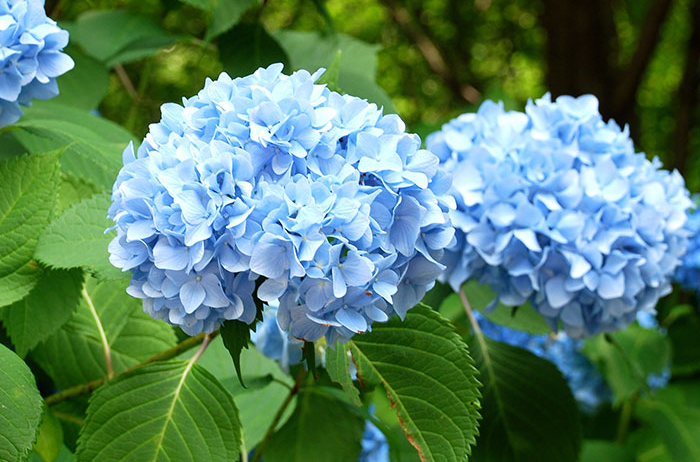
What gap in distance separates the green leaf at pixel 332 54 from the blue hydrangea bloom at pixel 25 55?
0.69 meters

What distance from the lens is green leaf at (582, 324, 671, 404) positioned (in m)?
1.92

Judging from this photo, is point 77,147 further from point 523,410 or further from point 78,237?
point 523,410

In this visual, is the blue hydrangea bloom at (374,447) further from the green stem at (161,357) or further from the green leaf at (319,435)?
the green stem at (161,357)

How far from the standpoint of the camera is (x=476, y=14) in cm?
671

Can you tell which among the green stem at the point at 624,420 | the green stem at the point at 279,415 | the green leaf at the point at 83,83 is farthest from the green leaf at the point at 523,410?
the green stem at the point at 624,420

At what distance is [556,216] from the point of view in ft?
3.75

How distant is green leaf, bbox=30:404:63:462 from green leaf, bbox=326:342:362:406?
0.37 m

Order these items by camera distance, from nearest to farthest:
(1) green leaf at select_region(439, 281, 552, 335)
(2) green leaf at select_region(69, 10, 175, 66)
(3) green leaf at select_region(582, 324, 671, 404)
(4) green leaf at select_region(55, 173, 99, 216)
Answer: (4) green leaf at select_region(55, 173, 99, 216) → (1) green leaf at select_region(439, 281, 552, 335) → (2) green leaf at select_region(69, 10, 175, 66) → (3) green leaf at select_region(582, 324, 671, 404)

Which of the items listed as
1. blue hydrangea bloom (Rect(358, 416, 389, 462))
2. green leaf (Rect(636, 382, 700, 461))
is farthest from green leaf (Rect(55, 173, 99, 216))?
green leaf (Rect(636, 382, 700, 461))

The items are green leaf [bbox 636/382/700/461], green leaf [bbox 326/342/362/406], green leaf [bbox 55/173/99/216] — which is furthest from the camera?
green leaf [bbox 636/382/700/461]

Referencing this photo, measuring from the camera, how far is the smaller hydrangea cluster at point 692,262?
70.2 inches

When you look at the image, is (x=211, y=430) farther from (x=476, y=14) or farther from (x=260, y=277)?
(x=476, y=14)

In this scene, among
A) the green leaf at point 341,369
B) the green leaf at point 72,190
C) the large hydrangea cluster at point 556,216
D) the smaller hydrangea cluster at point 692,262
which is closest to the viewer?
the green leaf at point 341,369

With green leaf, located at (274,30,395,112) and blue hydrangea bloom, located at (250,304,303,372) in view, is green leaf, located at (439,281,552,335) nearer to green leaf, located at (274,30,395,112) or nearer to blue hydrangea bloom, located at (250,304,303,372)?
blue hydrangea bloom, located at (250,304,303,372)
